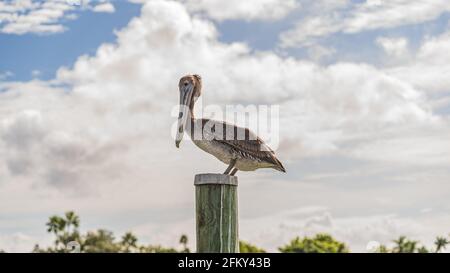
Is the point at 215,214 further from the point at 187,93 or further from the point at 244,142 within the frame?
the point at 187,93

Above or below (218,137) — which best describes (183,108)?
above

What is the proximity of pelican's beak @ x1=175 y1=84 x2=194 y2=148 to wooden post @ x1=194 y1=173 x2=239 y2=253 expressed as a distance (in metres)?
1.63

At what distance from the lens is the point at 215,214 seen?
8.62 metres

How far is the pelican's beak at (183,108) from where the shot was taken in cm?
1027

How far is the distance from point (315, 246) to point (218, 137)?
177 ft

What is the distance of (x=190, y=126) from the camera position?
1051cm

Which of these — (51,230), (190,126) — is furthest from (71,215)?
(190,126)

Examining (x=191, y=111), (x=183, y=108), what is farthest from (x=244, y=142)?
(x=183, y=108)

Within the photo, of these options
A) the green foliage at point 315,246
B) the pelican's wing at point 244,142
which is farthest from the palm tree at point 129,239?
the pelican's wing at point 244,142

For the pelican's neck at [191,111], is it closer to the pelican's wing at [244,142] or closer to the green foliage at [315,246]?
the pelican's wing at [244,142]

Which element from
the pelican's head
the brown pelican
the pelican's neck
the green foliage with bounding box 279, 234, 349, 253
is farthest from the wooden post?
the green foliage with bounding box 279, 234, 349, 253
